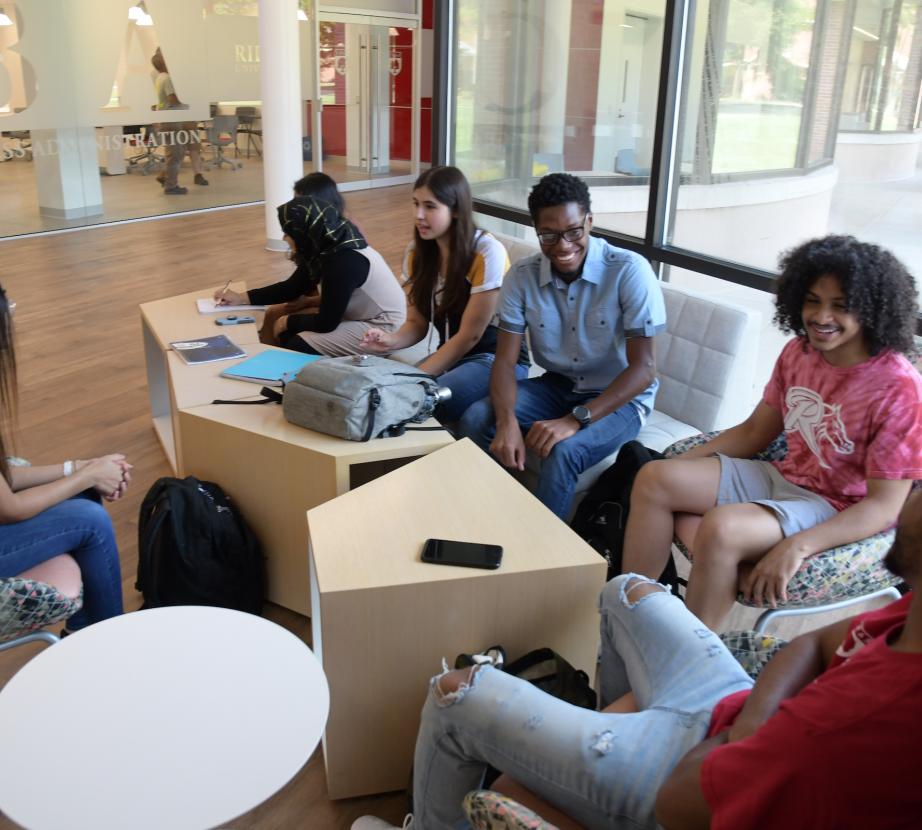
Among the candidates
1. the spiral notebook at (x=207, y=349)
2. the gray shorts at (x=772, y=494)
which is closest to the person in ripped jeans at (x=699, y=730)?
the gray shorts at (x=772, y=494)

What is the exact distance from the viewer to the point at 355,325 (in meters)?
3.81

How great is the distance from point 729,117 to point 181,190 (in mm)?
7746

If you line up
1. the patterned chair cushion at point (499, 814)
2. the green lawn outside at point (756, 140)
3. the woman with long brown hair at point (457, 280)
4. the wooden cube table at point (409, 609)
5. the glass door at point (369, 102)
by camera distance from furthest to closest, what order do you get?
the glass door at point (369, 102) < the green lawn outside at point (756, 140) < the woman with long brown hair at point (457, 280) < the wooden cube table at point (409, 609) < the patterned chair cushion at point (499, 814)

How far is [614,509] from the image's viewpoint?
2.76m

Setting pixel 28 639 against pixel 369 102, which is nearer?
pixel 28 639

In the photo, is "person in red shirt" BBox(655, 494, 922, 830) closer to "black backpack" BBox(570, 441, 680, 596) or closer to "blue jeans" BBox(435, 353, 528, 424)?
"black backpack" BBox(570, 441, 680, 596)

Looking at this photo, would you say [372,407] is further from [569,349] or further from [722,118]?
[722,118]

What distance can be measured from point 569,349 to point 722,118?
1468 millimetres

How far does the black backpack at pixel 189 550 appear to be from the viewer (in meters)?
2.57

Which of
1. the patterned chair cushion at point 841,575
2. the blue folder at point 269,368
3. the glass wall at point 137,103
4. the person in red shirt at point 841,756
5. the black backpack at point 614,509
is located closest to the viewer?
the person in red shirt at point 841,756

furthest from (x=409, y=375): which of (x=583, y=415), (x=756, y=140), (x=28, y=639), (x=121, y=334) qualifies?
(x=121, y=334)

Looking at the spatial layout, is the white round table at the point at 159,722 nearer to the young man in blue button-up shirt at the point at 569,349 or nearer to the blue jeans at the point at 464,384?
the young man in blue button-up shirt at the point at 569,349

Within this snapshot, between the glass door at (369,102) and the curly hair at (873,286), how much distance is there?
33.3ft

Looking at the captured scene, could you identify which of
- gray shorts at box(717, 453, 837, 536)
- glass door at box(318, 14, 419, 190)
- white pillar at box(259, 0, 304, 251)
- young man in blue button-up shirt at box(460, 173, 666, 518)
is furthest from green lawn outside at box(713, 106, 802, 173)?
glass door at box(318, 14, 419, 190)
